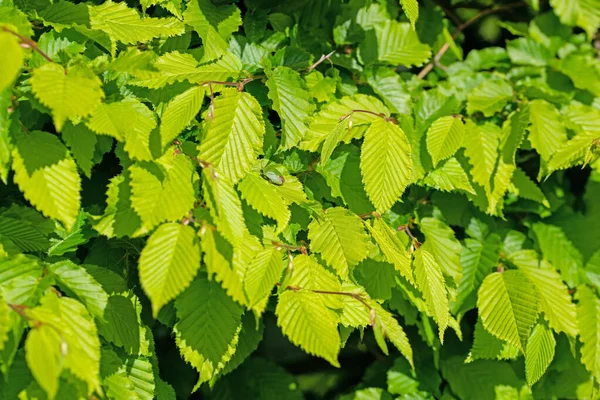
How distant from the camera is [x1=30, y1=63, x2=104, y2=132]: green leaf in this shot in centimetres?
96

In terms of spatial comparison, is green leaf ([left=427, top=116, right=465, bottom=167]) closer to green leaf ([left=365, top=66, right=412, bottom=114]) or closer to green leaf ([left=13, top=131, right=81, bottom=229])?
green leaf ([left=365, top=66, right=412, bottom=114])

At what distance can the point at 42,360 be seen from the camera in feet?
2.87

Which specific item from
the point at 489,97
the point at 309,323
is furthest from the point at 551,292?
the point at 309,323

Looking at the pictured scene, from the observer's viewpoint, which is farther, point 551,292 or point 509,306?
point 551,292

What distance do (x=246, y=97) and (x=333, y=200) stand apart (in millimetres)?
401

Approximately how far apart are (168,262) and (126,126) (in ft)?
0.95

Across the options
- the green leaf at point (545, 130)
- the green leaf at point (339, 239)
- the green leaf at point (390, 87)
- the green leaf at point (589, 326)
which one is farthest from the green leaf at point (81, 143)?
the green leaf at point (589, 326)

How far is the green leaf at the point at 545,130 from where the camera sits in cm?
151

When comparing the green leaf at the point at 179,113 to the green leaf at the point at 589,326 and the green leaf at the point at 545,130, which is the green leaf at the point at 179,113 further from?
the green leaf at the point at 589,326

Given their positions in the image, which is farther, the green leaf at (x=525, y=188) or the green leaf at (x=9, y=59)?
the green leaf at (x=525, y=188)

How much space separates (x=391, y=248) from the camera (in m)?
1.24

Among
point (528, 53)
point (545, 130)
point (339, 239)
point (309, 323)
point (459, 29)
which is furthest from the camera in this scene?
point (459, 29)

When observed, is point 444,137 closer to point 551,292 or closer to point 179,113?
point 551,292

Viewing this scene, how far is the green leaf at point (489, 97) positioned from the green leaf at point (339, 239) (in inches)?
23.7
